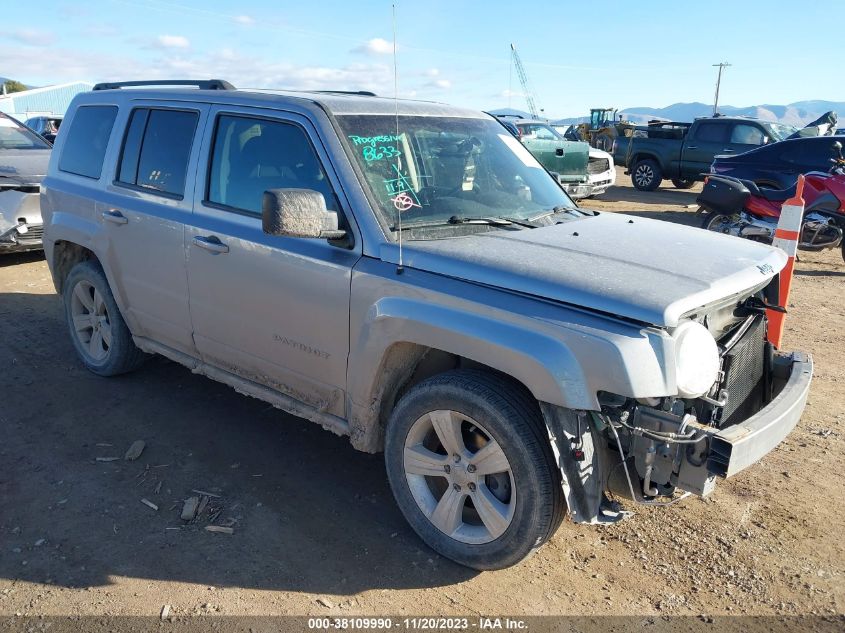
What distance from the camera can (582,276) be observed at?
2.78 meters

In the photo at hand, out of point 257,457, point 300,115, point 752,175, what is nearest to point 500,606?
point 257,457

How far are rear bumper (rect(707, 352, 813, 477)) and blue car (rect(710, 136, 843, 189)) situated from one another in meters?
9.48

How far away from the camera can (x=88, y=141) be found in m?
4.96

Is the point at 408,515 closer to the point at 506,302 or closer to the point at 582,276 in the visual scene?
the point at 506,302

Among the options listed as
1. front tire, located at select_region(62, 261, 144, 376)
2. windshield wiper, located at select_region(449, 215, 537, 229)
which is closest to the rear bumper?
windshield wiper, located at select_region(449, 215, 537, 229)

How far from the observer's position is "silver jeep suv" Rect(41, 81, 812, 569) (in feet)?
8.70

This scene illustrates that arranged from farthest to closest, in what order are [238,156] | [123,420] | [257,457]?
[123,420], [257,457], [238,156]

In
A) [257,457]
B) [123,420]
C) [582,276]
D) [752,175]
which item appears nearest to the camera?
[582,276]

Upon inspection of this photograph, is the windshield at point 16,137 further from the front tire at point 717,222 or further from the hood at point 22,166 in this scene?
the front tire at point 717,222

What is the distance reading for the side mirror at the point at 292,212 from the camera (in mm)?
2939

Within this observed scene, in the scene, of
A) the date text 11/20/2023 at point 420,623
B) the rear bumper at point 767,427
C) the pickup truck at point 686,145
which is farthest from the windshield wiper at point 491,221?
the pickup truck at point 686,145

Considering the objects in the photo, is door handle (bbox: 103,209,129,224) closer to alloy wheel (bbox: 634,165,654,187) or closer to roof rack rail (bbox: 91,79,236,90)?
roof rack rail (bbox: 91,79,236,90)

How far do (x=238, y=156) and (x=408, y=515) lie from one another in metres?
2.16

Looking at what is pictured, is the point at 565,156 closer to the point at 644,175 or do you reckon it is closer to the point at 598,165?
the point at 598,165
